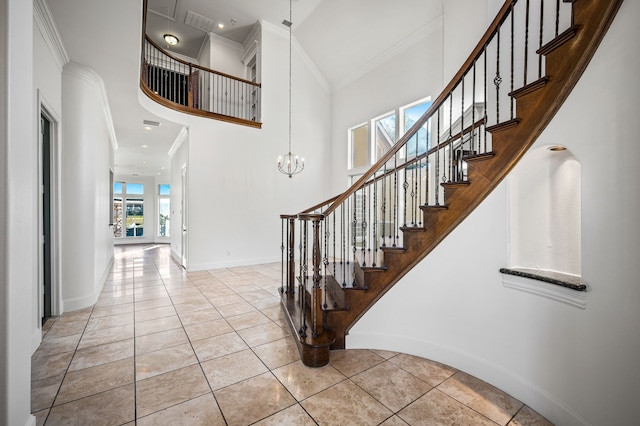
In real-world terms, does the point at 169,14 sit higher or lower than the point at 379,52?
higher

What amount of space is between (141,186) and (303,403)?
12.9 m

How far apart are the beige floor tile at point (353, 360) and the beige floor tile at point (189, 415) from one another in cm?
Answer: 98

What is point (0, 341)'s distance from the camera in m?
1.28

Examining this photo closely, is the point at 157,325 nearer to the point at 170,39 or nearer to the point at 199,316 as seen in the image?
the point at 199,316

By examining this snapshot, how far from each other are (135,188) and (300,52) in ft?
30.7

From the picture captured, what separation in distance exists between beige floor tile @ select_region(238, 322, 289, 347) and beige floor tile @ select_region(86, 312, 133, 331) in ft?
4.78

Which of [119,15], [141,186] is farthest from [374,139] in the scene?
[141,186]

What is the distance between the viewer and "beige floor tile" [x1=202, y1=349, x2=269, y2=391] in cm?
207

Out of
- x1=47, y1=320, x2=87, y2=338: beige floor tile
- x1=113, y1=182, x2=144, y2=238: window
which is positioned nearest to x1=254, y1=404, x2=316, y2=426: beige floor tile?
x1=47, y1=320, x2=87, y2=338: beige floor tile

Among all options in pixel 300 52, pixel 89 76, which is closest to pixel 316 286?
pixel 89 76

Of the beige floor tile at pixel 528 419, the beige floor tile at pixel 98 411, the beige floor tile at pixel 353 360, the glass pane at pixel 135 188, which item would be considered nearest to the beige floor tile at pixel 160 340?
the beige floor tile at pixel 98 411

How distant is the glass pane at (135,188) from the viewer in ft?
38.2

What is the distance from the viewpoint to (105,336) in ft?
9.14

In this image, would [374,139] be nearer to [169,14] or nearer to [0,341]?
[169,14]
